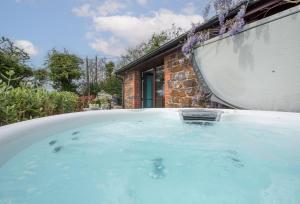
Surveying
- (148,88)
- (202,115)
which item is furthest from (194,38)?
(148,88)

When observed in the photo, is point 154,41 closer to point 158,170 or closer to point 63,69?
point 63,69

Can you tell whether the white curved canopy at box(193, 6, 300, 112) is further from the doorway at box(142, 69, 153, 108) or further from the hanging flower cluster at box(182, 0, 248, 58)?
the doorway at box(142, 69, 153, 108)

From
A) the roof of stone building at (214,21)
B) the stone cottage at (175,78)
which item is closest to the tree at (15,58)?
the stone cottage at (175,78)

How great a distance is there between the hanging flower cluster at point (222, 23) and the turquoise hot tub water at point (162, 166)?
1.50 metres

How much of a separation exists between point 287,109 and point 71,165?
264cm

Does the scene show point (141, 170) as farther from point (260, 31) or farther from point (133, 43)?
point (133, 43)

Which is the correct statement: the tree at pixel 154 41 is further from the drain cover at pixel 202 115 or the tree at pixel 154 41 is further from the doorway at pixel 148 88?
the drain cover at pixel 202 115

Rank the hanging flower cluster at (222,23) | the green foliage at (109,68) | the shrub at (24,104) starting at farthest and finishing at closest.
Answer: the green foliage at (109,68) < the hanging flower cluster at (222,23) < the shrub at (24,104)

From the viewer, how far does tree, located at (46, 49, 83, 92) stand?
44.7 ft

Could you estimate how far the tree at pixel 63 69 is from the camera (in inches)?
536

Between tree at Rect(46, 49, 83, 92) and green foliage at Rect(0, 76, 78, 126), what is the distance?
9501mm

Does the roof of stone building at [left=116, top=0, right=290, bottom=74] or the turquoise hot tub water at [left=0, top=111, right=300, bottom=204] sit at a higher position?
the roof of stone building at [left=116, top=0, right=290, bottom=74]

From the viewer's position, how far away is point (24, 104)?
3137mm

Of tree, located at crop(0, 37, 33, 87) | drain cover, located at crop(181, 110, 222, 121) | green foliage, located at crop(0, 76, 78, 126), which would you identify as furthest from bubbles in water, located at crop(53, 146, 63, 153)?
tree, located at crop(0, 37, 33, 87)
